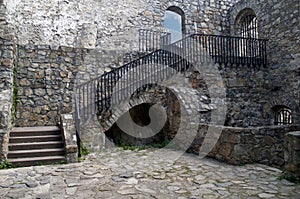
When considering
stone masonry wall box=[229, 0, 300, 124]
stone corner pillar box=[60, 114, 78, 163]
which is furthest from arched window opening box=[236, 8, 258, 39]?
stone corner pillar box=[60, 114, 78, 163]

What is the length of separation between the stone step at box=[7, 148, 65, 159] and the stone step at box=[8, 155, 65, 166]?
0.39ft

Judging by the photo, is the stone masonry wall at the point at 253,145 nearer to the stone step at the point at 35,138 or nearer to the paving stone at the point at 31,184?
the paving stone at the point at 31,184

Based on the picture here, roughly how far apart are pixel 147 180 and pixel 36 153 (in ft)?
8.82

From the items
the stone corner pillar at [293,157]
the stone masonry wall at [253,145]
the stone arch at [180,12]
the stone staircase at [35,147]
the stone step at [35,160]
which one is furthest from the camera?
the stone arch at [180,12]

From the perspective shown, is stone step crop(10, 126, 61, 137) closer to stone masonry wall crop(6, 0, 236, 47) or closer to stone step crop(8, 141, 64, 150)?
stone step crop(8, 141, 64, 150)

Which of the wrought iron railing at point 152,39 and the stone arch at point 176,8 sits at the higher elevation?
the stone arch at point 176,8

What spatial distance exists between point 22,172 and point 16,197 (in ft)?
4.28

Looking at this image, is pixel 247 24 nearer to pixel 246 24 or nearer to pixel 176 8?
pixel 246 24

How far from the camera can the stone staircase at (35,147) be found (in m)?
4.95

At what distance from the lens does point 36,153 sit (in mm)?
5133

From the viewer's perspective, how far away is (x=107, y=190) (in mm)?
3436

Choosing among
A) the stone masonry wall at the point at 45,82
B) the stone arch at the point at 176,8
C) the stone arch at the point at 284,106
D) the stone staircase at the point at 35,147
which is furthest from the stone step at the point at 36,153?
the stone arch at the point at 176,8

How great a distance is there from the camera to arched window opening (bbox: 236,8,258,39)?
10.5 meters

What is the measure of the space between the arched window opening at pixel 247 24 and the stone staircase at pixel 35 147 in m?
8.98
